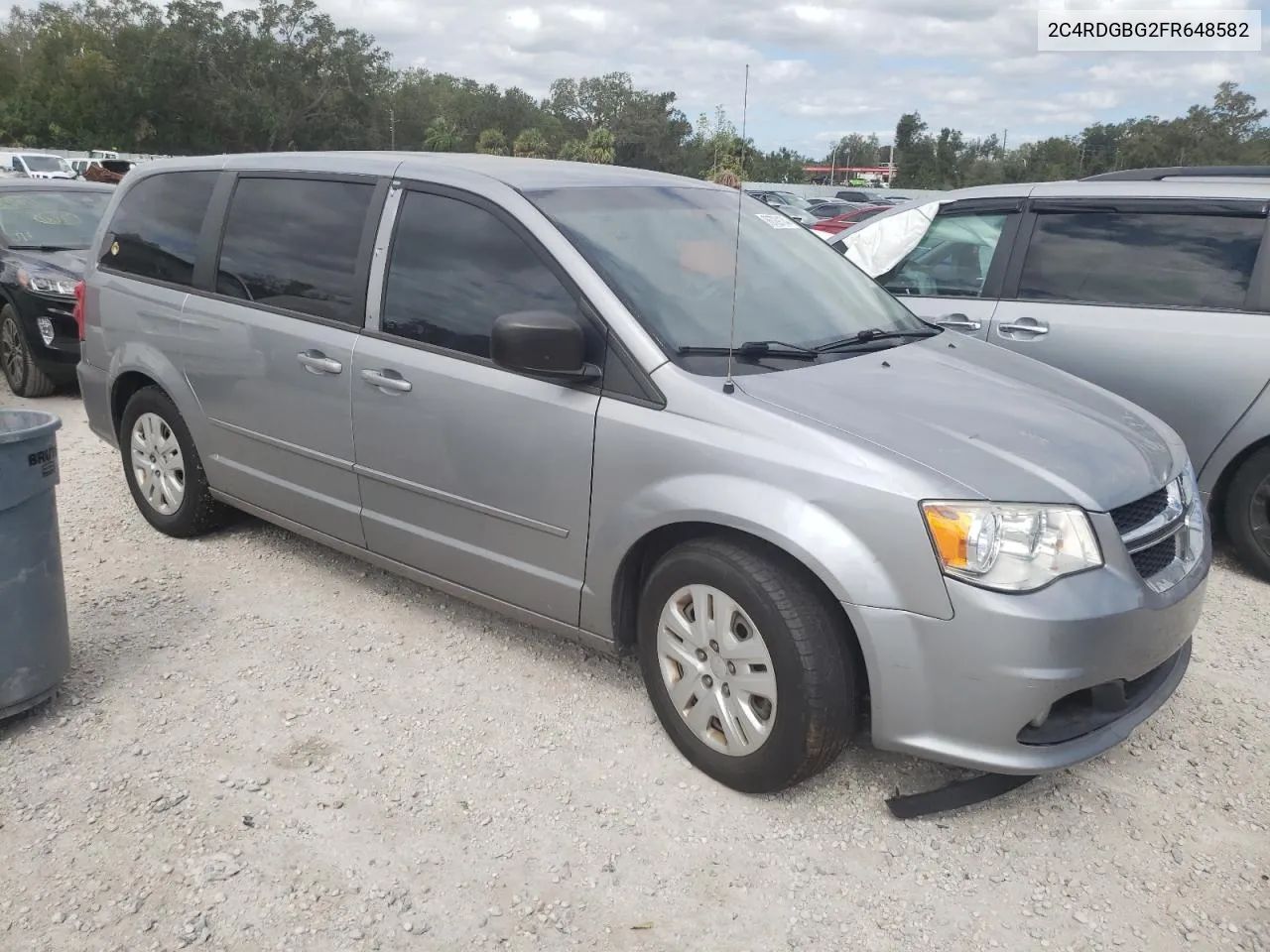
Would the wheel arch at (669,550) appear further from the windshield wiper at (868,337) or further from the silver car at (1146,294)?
the silver car at (1146,294)

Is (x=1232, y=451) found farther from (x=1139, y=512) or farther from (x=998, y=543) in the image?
(x=998, y=543)

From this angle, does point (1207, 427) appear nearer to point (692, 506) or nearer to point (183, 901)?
point (692, 506)

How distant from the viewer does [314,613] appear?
4.16 meters

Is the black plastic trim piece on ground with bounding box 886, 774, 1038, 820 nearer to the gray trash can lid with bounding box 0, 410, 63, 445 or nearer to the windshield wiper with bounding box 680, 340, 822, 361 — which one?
the windshield wiper with bounding box 680, 340, 822, 361

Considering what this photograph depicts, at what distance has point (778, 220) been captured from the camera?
4.19 m

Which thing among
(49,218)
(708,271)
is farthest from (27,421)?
(49,218)

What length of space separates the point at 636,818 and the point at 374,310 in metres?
2.05

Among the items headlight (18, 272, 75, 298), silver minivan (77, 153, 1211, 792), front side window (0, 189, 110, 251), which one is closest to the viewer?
silver minivan (77, 153, 1211, 792)

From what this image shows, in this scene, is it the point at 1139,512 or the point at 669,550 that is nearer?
the point at 1139,512

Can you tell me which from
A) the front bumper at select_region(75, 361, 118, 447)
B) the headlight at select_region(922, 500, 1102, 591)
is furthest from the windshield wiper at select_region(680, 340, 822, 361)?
the front bumper at select_region(75, 361, 118, 447)

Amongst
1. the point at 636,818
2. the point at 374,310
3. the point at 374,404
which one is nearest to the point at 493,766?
the point at 636,818

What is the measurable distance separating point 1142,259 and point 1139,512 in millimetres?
2607

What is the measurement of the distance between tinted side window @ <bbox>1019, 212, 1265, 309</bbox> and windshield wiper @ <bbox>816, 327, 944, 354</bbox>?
4.94ft

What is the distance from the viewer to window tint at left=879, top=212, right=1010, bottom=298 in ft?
17.4
